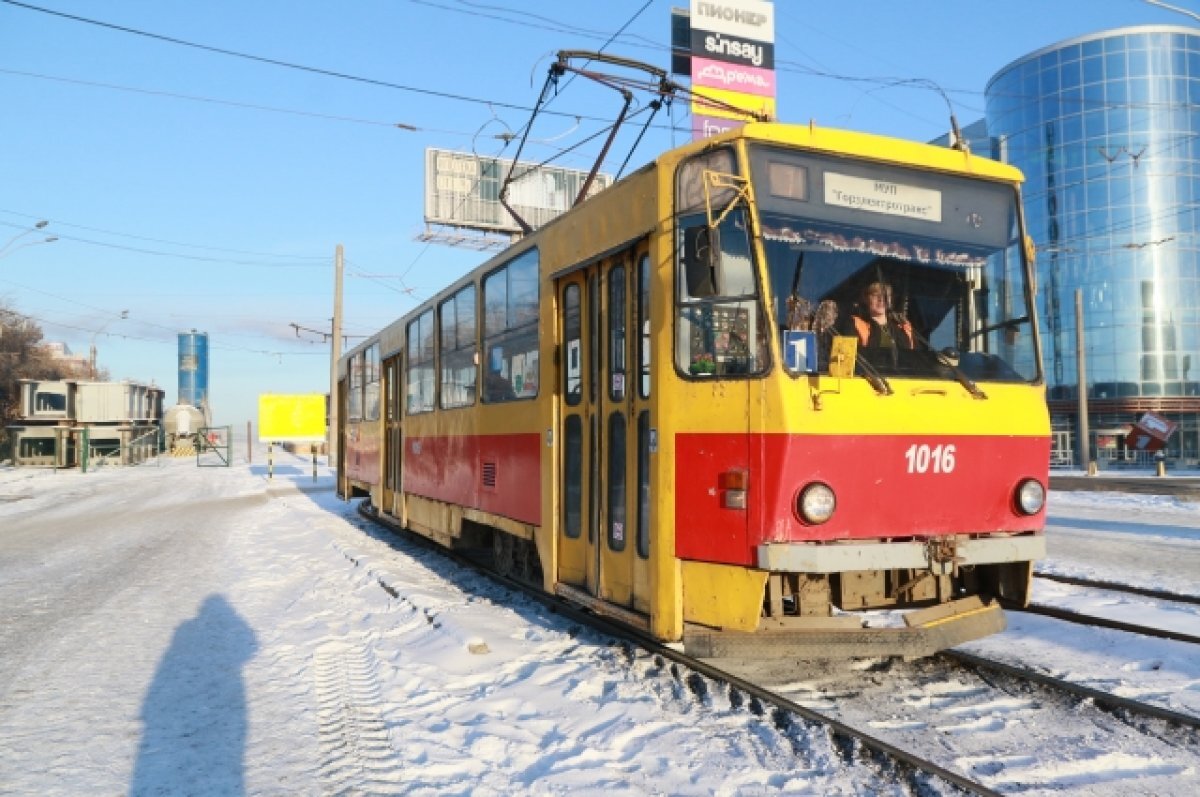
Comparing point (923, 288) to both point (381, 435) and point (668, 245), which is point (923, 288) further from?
point (381, 435)

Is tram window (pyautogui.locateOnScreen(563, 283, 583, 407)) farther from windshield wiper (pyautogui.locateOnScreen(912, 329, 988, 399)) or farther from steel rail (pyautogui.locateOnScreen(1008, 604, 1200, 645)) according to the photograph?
steel rail (pyautogui.locateOnScreen(1008, 604, 1200, 645))

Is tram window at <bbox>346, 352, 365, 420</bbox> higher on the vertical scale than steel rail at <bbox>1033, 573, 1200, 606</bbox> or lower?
higher

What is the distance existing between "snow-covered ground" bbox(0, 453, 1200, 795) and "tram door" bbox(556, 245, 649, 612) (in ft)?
2.24

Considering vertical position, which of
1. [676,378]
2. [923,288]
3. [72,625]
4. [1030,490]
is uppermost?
[923,288]

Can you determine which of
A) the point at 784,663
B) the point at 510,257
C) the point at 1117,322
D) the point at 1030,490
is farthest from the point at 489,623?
the point at 1117,322

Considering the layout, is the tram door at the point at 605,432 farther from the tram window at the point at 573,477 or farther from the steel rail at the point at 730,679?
the steel rail at the point at 730,679

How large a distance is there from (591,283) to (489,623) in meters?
3.02

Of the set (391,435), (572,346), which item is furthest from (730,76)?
(572,346)

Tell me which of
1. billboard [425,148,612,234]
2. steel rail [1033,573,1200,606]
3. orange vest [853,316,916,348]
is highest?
billboard [425,148,612,234]

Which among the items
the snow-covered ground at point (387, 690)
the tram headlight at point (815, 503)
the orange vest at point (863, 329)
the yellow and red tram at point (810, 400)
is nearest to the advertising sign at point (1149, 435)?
the snow-covered ground at point (387, 690)

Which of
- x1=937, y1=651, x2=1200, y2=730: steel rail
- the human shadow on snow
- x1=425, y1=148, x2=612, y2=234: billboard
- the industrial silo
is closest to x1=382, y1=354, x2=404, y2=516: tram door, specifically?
the human shadow on snow

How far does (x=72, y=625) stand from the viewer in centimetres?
802

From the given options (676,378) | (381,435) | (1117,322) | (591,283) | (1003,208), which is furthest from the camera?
(1117,322)

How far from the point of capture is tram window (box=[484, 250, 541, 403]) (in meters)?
7.60
